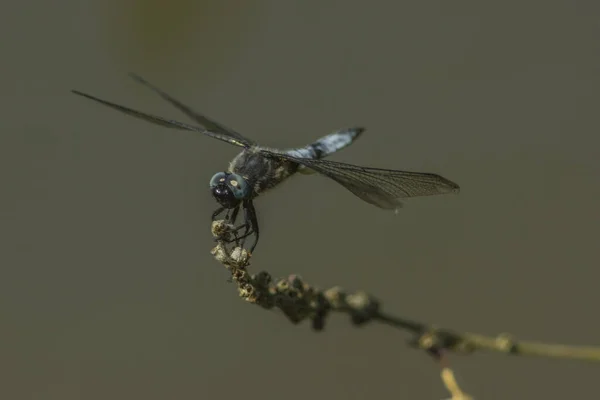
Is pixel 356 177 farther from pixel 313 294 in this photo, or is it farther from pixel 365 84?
pixel 365 84

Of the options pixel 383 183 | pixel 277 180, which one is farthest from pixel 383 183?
pixel 277 180

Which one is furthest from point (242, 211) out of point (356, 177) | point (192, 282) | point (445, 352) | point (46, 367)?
point (46, 367)

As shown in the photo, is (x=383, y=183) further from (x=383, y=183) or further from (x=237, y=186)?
(x=237, y=186)

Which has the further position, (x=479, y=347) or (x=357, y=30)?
(x=357, y=30)

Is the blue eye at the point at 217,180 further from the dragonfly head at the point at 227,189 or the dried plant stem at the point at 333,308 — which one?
the dried plant stem at the point at 333,308

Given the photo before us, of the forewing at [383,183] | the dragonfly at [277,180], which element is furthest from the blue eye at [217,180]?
the forewing at [383,183]
